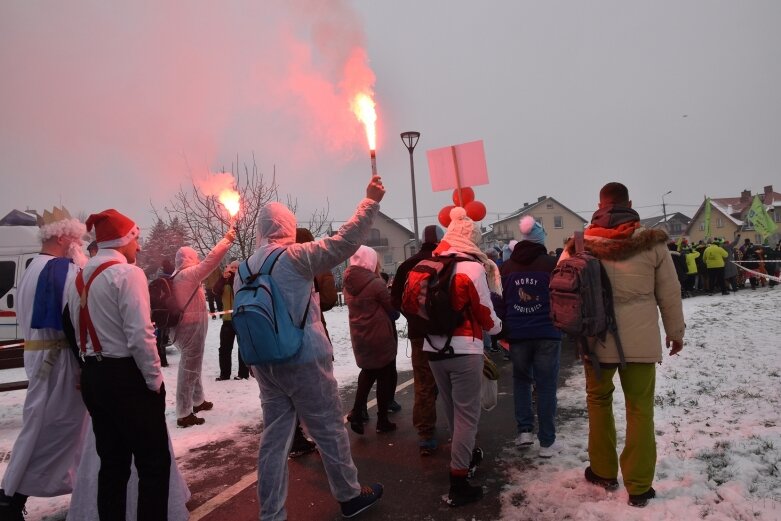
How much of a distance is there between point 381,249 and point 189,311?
181ft

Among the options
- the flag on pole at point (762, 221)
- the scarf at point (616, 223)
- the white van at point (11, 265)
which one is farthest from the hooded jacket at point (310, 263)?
the flag on pole at point (762, 221)

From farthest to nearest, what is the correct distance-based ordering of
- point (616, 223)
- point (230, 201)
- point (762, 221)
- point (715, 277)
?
point (762, 221) → point (715, 277) → point (230, 201) → point (616, 223)

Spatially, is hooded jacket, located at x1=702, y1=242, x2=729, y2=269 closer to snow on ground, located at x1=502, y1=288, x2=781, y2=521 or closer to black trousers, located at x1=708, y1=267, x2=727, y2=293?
black trousers, located at x1=708, y1=267, x2=727, y2=293

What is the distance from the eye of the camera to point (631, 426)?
3.39m

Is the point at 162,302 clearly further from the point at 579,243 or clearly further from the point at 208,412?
the point at 579,243

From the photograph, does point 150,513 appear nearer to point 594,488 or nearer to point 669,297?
point 594,488

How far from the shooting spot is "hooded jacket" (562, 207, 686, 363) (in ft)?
10.9

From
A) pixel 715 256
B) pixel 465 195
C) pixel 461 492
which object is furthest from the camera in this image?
pixel 715 256

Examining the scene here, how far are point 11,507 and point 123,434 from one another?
1439 mm

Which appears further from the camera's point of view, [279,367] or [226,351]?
[226,351]

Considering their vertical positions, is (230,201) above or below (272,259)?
above

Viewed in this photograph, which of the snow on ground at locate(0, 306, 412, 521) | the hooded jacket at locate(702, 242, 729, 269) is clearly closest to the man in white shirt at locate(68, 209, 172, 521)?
the snow on ground at locate(0, 306, 412, 521)

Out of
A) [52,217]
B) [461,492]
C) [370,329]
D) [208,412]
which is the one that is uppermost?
[52,217]

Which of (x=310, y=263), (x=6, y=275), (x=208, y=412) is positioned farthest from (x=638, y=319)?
(x=6, y=275)
